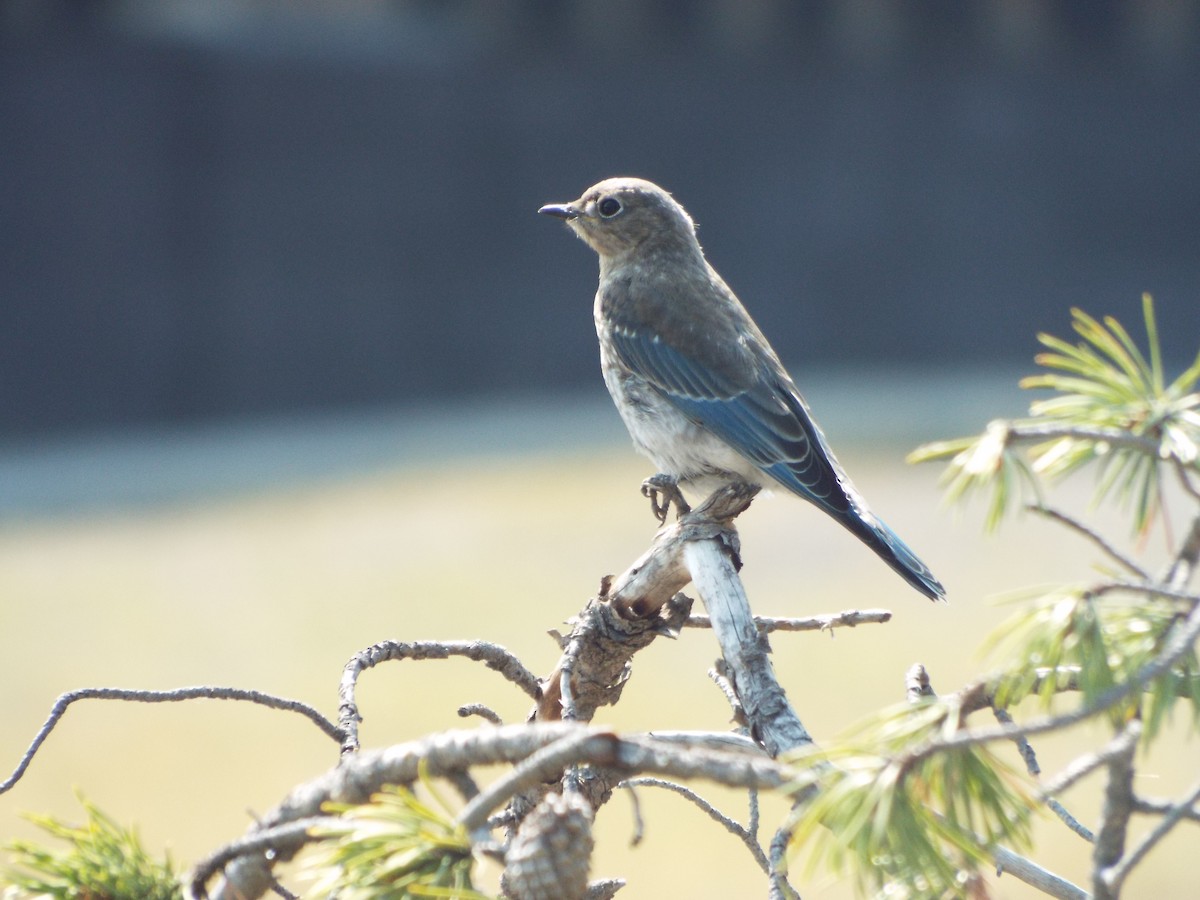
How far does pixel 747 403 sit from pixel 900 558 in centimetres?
73

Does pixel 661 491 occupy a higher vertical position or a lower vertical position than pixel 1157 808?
higher

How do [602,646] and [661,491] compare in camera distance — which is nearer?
[602,646]

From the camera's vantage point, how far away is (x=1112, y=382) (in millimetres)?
1301

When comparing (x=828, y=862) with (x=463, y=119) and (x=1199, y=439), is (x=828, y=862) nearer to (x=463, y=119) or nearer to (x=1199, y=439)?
(x=1199, y=439)

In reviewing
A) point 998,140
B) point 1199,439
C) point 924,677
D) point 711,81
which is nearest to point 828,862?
point 1199,439

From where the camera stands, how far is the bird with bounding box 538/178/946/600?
3.23 meters

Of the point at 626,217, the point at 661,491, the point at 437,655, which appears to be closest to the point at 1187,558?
the point at 437,655

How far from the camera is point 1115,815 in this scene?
0.98 m

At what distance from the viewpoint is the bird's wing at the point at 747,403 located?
325 centimetres

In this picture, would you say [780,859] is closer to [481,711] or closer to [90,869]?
[481,711]

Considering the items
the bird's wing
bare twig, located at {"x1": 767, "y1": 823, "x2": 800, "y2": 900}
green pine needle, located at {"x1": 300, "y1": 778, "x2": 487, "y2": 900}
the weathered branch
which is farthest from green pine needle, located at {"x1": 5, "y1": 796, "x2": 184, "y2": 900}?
the bird's wing

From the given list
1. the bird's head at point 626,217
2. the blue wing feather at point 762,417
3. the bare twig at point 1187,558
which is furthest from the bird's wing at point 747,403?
the bare twig at point 1187,558

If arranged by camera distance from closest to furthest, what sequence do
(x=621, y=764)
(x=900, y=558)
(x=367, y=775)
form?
(x=621, y=764), (x=367, y=775), (x=900, y=558)

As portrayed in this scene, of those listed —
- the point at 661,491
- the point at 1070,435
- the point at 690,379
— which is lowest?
the point at 1070,435
